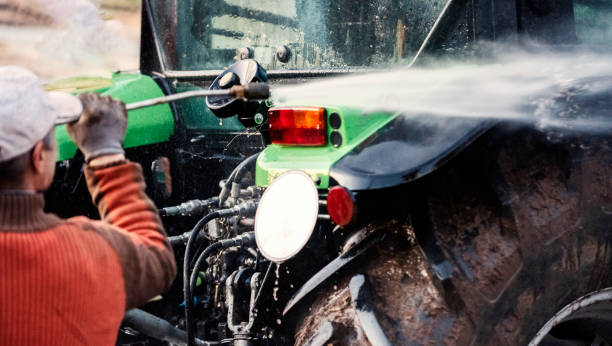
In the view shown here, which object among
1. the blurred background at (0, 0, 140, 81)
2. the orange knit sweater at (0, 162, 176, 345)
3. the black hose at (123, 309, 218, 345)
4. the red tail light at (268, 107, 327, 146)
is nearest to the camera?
the orange knit sweater at (0, 162, 176, 345)

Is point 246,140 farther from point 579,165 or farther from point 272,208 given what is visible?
point 579,165

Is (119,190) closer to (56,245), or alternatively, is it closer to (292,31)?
(56,245)

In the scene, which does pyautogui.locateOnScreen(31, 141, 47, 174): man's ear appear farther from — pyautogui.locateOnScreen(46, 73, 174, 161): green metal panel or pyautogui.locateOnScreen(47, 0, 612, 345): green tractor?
pyautogui.locateOnScreen(46, 73, 174, 161): green metal panel

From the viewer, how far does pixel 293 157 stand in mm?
2346

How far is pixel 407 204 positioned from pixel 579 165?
563mm

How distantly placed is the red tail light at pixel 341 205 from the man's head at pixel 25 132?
759 mm

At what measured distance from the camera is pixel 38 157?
1533 millimetres

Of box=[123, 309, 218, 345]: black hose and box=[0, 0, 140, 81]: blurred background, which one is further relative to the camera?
box=[0, 0, 140, 81]: blurred background

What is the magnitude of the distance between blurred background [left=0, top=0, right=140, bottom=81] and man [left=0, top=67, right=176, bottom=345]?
230cm

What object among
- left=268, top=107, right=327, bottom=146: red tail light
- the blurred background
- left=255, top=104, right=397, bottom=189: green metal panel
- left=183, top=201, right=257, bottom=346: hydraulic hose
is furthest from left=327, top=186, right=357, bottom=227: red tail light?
the blurred background

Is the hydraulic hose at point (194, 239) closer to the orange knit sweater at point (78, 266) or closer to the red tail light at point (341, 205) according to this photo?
the red tail light at point (341, 205)

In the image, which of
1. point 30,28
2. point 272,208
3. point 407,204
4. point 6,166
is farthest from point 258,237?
point 30,28

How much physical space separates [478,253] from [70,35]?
374cm

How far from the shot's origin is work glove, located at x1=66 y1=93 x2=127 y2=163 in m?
1.72
